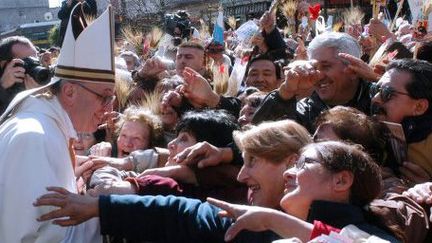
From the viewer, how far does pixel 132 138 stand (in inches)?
156

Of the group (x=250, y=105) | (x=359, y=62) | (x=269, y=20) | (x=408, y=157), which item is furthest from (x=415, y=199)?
(x=269, y=20)

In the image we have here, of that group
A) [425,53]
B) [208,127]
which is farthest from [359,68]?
[208,127]

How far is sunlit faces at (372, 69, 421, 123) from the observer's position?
10.7 ft

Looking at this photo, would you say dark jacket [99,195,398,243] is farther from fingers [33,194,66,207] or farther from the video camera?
the video camera

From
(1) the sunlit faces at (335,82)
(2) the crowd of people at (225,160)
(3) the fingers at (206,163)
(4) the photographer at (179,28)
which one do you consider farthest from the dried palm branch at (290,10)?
(3) the fingers at (206,163)

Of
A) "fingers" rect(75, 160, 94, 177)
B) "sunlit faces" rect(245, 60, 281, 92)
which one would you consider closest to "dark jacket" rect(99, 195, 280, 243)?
"fingers" rect(75, 160, 94, 177)

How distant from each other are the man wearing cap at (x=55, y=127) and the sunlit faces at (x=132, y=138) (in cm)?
87

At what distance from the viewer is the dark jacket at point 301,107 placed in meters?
3.64

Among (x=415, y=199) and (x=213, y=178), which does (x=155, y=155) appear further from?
(x=415, y=199)

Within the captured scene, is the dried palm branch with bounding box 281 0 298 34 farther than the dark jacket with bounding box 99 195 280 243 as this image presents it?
Yes

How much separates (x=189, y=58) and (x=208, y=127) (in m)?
2.54

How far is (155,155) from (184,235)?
107 centimetres

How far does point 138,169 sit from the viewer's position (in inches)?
136

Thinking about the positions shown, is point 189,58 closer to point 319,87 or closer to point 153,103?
point 153,103
